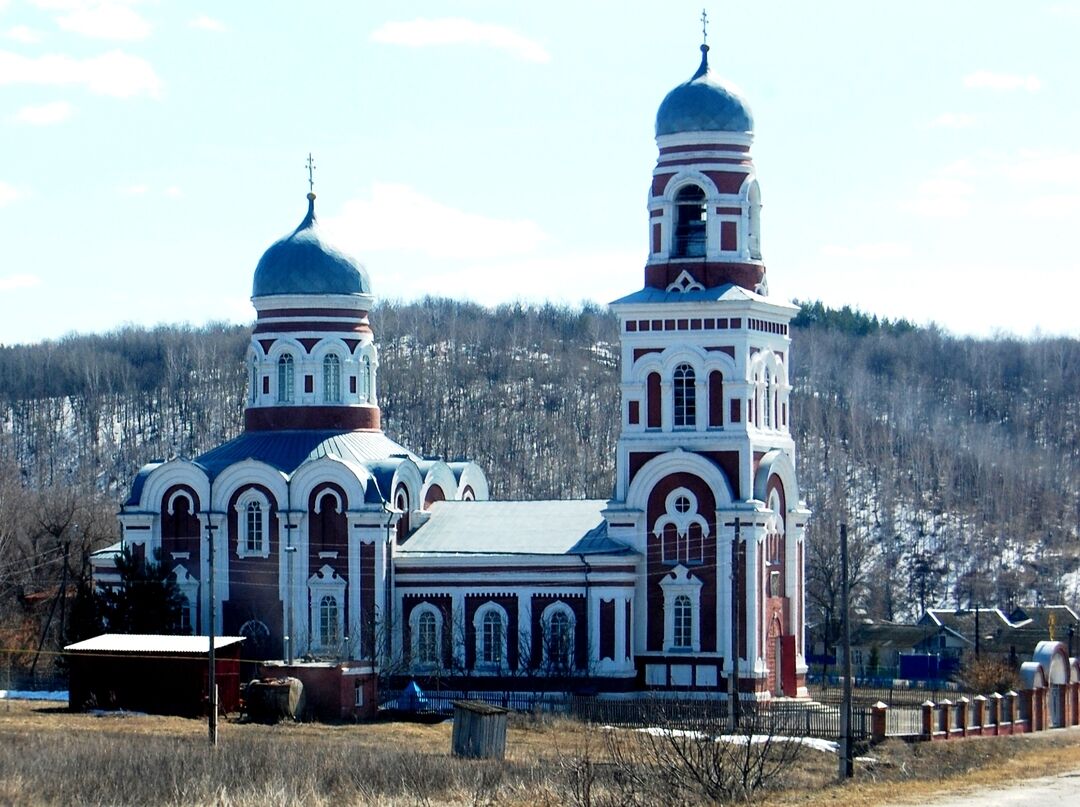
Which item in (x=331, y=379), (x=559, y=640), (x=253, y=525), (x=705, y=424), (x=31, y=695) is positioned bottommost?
(x=31, y=695)

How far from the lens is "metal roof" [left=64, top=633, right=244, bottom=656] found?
50906 mm

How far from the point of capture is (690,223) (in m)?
55.3

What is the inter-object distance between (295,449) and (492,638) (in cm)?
687


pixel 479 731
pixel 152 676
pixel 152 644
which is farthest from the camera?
pixel 152 644

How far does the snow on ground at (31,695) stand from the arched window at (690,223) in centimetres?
1685

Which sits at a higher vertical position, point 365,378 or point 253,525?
point 365,378


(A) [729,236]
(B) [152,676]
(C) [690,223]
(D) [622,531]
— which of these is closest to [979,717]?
(D) [622,531]

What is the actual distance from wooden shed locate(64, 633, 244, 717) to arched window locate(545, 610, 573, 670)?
7188 mm

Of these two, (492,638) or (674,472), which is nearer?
(674,472)

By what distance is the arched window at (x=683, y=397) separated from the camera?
5441 cm

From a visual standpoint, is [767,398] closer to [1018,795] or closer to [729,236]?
[729,236]

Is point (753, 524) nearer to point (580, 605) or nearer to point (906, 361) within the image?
point (580, 605)

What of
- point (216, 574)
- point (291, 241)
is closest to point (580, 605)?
point (216, 574)

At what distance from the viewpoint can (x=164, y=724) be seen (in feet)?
157
